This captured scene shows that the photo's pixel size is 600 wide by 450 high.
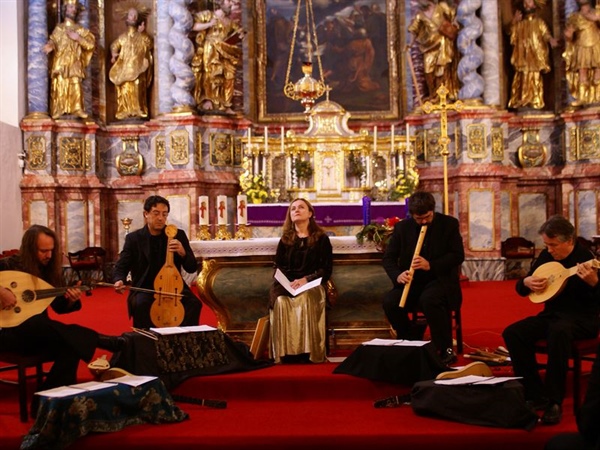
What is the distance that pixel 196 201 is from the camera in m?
14.2

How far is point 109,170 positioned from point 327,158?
433 cm

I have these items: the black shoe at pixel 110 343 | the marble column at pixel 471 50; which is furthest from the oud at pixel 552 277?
the marble column at pixel 471 50

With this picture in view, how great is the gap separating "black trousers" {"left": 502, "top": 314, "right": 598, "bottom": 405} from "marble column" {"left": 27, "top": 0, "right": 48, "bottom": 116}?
1140cm

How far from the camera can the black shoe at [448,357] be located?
634 cm

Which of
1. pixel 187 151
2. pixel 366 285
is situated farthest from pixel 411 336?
pixel 187 151

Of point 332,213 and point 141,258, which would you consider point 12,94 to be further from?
point 141,258

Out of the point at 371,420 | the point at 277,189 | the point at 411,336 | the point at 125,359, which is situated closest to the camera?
the point at 371,420

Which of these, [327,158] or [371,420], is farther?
[327,158]

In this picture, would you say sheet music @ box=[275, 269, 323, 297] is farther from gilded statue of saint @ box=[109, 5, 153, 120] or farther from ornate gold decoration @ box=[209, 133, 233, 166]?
gilded statue of saint @ box=[109, 5, 153, 120]

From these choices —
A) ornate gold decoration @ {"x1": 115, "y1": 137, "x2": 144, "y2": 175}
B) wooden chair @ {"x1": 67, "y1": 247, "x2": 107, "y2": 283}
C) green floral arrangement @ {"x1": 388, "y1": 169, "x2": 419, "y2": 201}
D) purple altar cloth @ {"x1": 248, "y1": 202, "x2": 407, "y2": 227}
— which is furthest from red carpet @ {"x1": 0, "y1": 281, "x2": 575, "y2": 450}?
ornate gold decoration @ {"x1": 115, "y1": 137, "x2": 144, "y2": 175}

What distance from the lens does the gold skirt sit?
672 centimetres

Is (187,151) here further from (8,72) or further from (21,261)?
(21,261)

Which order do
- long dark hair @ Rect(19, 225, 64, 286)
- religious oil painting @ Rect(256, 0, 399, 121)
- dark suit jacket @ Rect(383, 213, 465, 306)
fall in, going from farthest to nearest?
religious oil painting @ Rect(256, 0, 399, 121) → dark suit jacket @ Rect(383, 213, 465, 306) → long dark hair @ Rect(19, 225, 64, 286)

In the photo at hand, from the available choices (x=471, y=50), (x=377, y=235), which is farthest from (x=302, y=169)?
(x=377, y=235)
